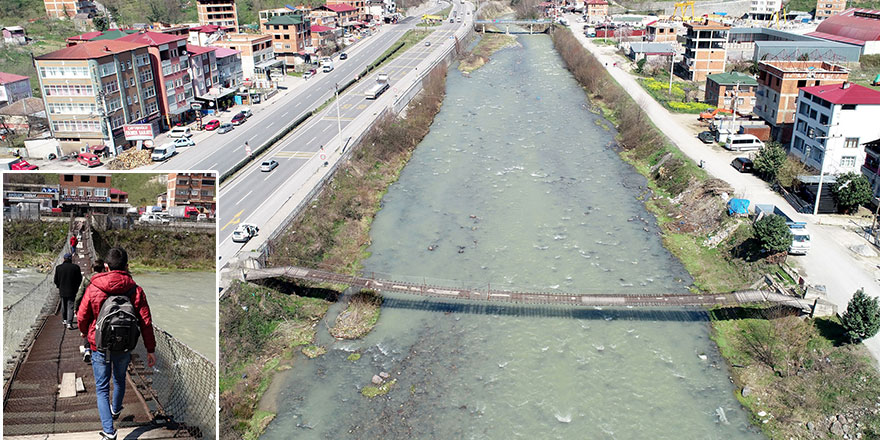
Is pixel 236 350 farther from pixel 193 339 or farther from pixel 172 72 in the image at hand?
pixel 172 72

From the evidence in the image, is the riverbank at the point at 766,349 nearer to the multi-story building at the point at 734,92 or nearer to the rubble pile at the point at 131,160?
the multi-story building at the point at 734,92

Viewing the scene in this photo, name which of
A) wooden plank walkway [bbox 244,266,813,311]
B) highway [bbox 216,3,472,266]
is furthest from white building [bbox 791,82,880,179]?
highway [bbox 216,3,472,266]

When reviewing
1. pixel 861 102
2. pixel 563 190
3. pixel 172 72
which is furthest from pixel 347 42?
pixel 861 102

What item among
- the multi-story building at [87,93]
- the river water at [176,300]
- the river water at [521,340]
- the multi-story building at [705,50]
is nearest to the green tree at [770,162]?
the river water at [521,340]

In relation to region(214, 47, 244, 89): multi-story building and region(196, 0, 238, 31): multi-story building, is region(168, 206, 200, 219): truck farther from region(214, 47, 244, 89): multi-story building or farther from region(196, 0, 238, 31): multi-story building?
region(196, 0, 238, 31): multi-story building

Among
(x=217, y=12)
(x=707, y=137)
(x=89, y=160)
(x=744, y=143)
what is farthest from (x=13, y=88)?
(x=744, y=143)

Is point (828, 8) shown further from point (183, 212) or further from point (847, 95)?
point (183, 212)

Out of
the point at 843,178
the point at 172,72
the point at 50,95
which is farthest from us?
the point at 172,72
